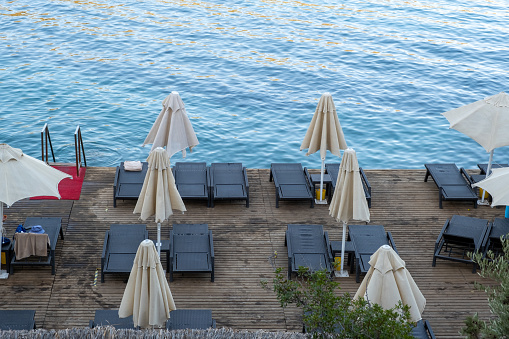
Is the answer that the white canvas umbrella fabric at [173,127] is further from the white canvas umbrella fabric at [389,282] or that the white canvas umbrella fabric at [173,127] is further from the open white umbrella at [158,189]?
the white canvas umbrella fabric at [389,282]

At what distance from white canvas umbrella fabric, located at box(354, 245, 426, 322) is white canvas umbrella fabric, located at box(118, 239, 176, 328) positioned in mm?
2963

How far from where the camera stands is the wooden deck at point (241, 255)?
453 inches

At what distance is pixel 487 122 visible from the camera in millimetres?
14625

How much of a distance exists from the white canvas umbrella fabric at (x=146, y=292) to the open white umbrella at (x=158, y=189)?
2.02 meters

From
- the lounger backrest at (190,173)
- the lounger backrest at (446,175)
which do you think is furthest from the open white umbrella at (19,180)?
the lounger backrest at (446,175)

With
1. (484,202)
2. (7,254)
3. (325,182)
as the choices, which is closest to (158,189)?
(7,254)

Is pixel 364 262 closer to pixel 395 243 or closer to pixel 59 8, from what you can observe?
pixel 395 243

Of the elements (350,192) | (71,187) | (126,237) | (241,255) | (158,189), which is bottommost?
(241,255)


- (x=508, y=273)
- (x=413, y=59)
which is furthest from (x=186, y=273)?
(x=413, y=59)

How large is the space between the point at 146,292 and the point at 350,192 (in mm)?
4206

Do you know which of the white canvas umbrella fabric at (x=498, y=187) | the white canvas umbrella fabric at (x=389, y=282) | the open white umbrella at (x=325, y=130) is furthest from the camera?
the open white umbrella at (x=325, y=130)

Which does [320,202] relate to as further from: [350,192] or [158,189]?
[158,189]

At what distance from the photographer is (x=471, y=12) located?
38312mm

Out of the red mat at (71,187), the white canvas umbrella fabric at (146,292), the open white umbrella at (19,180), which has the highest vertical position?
the open white umbrella at (19,180)
